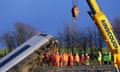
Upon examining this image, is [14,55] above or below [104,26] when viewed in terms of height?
below

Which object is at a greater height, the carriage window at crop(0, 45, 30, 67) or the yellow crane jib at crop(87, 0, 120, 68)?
the yellow crane jib at crop(87, 0, 120, 68)

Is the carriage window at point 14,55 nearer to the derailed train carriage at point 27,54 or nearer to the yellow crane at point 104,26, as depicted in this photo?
the derailed train carriage at point 27,54

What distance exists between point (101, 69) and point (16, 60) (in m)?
26.0

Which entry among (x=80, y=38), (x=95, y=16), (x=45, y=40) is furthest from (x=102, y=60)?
(x=45, y=40)

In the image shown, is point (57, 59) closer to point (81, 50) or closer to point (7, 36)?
point (81, 50)

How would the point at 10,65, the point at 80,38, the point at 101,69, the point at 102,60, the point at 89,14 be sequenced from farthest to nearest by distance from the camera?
the point at 80,38 → the point at 102,60 → the point at 101,69 → the point at 89,14 → the point at 10,65

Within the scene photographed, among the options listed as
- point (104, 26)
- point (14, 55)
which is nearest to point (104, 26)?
point (104, 26)

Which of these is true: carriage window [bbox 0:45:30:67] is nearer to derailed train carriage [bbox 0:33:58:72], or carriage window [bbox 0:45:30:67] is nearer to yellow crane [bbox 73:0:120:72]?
derailed train carriage [bbox 0:33:58:72]

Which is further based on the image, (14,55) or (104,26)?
(104,26)

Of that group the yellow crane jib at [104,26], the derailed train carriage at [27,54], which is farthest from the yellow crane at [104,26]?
the derailed train carriage at [27,54]

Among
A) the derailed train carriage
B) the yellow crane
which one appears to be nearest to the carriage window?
the derailed train carriage

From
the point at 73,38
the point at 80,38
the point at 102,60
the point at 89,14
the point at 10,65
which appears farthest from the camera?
the point at 80,38

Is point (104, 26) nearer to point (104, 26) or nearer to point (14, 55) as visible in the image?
point (104, 26)

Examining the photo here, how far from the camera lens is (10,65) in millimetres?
3158
